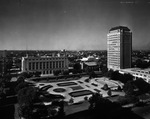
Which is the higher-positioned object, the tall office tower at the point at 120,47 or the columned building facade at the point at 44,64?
the tall office tower at the point at 120,47

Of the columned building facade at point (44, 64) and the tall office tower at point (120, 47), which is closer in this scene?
the columned building facade at point (44, 64)

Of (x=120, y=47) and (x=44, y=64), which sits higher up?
(x=120, y=47)

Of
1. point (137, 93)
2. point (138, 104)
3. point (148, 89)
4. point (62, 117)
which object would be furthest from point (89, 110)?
point (148, 89)

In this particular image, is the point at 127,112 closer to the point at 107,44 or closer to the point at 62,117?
the point at 62,117

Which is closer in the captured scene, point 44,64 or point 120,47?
point 120,47

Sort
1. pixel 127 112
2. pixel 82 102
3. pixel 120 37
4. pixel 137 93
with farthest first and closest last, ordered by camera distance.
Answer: pixel 120 37
pixel 137 93
pixel 82 102
pixel 127 112
